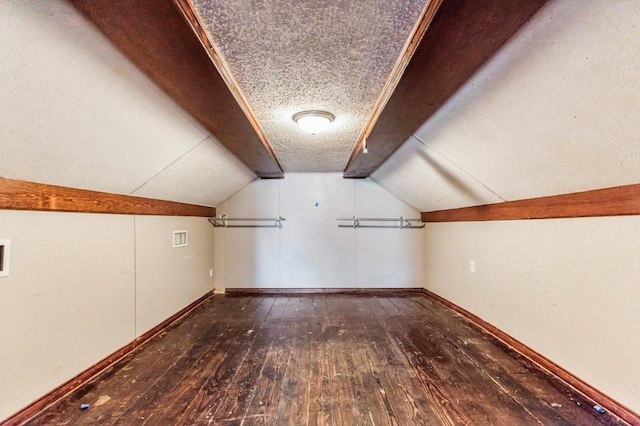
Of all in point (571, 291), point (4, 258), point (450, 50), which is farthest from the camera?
point (571, 291)

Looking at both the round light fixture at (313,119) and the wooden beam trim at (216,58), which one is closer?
the wooden beam trim at (216,58)

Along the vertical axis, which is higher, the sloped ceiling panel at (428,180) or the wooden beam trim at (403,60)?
the wooden beam trim at (403,60)

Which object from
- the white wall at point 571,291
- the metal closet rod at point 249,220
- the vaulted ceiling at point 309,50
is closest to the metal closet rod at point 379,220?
the metal closet rod at point 249,220

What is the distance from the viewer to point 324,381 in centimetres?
222

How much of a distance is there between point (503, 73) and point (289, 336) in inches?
110

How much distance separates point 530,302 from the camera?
8.57ft

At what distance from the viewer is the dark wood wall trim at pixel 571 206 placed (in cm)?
178

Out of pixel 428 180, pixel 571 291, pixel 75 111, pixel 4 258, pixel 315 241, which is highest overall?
pixel 75 111

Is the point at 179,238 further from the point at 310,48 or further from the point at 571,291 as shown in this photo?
the point at 571,291

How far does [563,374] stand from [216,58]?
308 centimetres

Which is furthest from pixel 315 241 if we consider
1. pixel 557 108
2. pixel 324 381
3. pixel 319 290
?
pixel 557 108

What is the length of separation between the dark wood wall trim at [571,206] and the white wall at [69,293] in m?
3.54

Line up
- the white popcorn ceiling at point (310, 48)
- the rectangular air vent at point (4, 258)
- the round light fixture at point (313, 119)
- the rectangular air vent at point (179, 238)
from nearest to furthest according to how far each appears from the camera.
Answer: the white popcorn ceiling at point (310, 48) < the rectangular air vent at point (4, 258) < the round light fixture at point (313, 119) < the rectangular air vent at point (179, 238)

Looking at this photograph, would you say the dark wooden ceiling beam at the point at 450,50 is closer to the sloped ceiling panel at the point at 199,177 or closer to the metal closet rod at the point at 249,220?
the sloped ceiling panel at the point at 199,177
